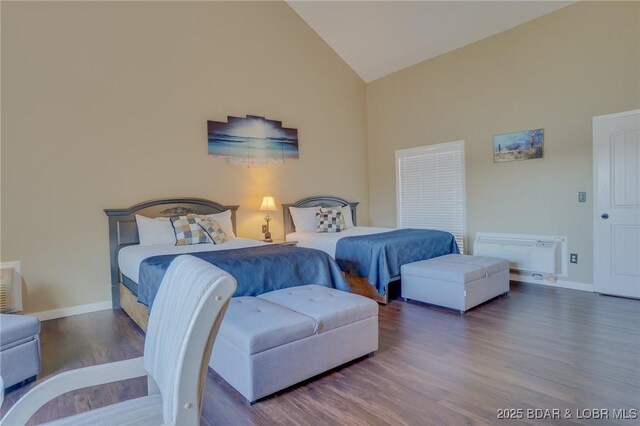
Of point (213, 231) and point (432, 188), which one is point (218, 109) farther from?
point (432, 188)

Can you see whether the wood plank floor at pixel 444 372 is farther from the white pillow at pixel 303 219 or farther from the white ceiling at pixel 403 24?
the white ceiling at pixel 403 24

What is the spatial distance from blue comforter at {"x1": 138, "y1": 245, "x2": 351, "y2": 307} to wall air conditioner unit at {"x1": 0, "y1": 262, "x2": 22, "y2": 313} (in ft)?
4.66

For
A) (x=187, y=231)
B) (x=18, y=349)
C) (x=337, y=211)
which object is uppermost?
(x=337, y=211)

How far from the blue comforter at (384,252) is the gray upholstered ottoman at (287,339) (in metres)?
1.21

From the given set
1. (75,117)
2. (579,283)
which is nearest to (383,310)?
(579,283)

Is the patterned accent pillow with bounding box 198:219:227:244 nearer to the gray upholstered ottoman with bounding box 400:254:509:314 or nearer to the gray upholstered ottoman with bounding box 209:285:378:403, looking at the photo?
the gray upholstered ottoman with bounding box 209:285:378:403

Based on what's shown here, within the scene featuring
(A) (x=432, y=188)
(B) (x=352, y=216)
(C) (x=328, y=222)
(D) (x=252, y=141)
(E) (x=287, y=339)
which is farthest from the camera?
(B) (x=352, y=216)

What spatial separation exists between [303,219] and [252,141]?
1.35 metres

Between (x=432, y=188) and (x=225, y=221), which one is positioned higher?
(x=432, y=188)

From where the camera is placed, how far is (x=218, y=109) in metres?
4.91

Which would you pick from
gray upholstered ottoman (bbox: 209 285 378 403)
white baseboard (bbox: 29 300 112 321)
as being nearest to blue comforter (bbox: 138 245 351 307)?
gray upholstered ottoman (bbox: 209 285 378 403)

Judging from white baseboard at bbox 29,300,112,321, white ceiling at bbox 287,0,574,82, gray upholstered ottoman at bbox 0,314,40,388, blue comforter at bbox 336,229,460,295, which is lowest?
white baseboard at bbox 29,300,112,321

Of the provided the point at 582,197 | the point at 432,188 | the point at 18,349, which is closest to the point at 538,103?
the point at 582,197

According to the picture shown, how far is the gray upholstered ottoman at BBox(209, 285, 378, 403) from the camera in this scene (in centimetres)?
208
